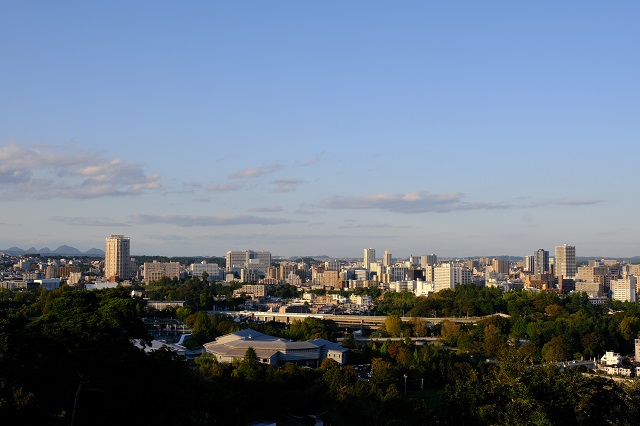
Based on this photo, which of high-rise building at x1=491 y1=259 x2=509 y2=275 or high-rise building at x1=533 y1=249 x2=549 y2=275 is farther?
high-rise building at x1=491 y1=259 x2=509 y2=275

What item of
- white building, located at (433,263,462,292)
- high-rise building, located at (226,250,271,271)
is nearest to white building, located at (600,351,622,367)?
white building, located at (433,263,462,292)

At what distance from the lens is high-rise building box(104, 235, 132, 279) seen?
244ft

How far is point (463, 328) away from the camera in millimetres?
35000

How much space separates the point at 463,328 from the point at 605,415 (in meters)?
25.5

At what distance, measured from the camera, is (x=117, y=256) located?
244 feet

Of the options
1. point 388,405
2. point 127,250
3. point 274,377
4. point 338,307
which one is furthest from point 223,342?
point 127,250

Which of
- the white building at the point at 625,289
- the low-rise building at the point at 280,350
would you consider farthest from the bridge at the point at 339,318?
the white building at the point at 625,289

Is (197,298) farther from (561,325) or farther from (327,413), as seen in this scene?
(327,413)

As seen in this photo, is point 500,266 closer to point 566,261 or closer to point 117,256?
point 566,261

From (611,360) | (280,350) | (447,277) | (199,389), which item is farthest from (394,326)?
(447,277)

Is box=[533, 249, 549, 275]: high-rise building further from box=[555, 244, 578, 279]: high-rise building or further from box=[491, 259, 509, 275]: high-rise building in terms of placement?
box=[555, 244, 578, 279]: high-rise building

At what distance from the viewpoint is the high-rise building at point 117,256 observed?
2923 inches

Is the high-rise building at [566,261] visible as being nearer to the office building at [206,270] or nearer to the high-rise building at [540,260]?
the high-rise building at [540,260]

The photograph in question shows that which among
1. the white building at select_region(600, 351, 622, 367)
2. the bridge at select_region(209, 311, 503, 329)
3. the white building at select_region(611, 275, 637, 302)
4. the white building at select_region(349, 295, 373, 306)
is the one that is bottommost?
the white building at select_region(600, 351, 622, 367)
